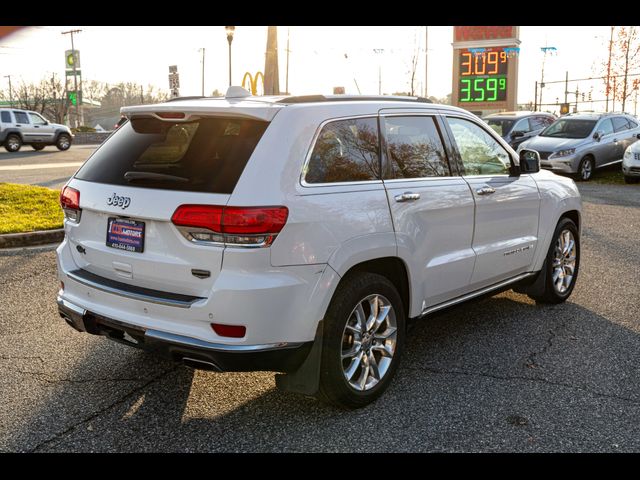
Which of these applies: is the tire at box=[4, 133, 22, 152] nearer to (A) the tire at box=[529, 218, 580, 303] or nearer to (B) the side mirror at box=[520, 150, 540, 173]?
(A) the tire at box=[529, 218, 580, 303]

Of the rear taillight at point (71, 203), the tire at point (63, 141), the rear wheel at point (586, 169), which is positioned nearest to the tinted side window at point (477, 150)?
the rear taillight at point (71, 203)

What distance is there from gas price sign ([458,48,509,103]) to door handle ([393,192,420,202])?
2796cm

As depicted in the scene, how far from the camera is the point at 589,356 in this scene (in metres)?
4.82

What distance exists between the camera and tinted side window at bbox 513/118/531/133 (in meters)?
21.4

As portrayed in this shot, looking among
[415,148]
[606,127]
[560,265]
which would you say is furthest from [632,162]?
[415,148]

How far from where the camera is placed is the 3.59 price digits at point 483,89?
30.5 metres

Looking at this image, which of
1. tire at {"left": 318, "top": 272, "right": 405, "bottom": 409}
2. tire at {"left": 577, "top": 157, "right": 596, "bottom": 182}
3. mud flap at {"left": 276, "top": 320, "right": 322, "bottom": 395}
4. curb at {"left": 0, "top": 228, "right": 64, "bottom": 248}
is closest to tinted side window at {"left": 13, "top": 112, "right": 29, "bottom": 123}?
tire at {"left": 577, "top": 157, "right": 596, "bottom": 182}

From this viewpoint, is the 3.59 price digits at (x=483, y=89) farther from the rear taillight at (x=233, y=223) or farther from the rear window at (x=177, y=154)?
the rear taillight at (x=233, y=223)

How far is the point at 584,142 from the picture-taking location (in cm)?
1772

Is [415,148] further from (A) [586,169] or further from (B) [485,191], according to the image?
(A) [586,169]

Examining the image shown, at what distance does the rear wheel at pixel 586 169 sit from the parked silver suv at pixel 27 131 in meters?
22.3
